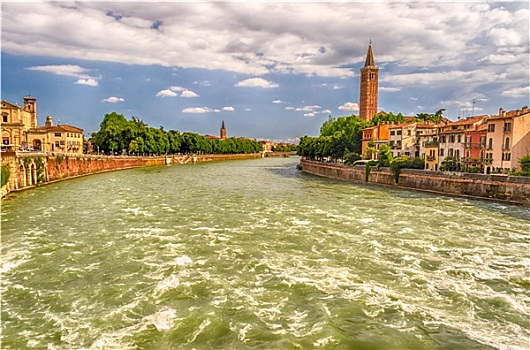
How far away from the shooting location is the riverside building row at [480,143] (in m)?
37.2

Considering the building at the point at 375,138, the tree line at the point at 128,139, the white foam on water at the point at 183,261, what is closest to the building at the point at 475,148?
the building at the point at 375,138

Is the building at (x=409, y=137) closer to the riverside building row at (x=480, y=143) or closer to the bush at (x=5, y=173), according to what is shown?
the riverside building row at (x=480, y=143)

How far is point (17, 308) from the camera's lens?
10430mm

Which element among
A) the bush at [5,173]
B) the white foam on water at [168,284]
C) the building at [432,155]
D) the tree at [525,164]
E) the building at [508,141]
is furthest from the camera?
the building at [432,155]

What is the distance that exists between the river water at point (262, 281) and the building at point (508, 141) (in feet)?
52.8

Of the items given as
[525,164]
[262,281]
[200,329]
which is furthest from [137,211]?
[525,164]

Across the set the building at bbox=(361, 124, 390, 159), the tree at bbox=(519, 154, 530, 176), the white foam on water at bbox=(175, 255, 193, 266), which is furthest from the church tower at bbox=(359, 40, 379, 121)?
the white foam on water at bbox=(175, 255, 193, 266)

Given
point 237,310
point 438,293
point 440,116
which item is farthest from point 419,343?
point 440,116

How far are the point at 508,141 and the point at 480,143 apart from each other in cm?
343

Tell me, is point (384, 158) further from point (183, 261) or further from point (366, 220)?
point (183, 261)

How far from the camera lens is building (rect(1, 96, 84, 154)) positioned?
69.2 metres

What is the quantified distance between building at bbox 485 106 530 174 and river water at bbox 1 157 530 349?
52.8ft

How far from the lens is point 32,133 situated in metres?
78.1

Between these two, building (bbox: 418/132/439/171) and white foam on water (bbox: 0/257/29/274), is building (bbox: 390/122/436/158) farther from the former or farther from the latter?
white foam on water (bbox: 0/257/29/274)
